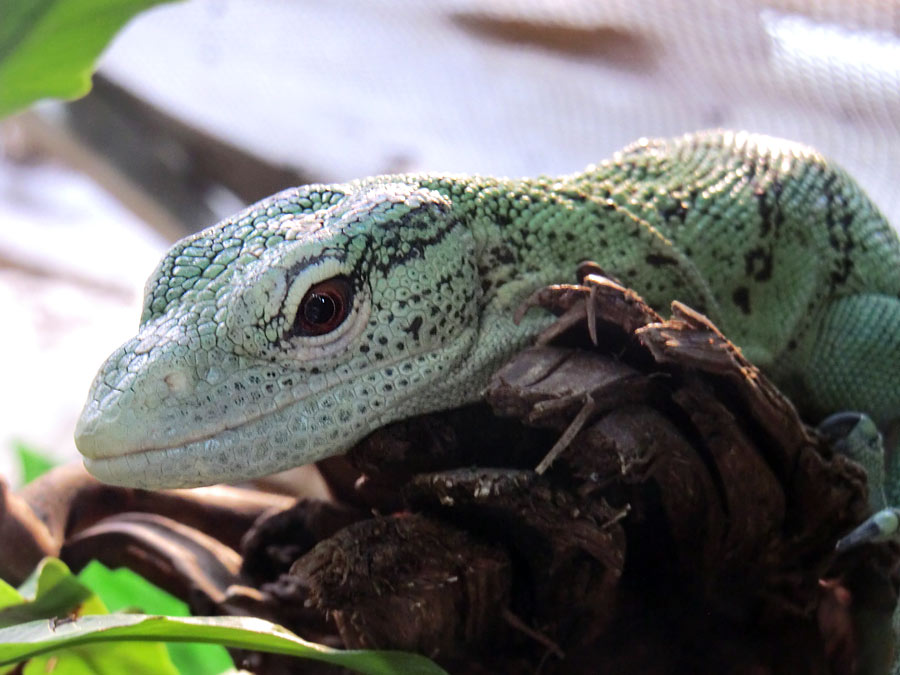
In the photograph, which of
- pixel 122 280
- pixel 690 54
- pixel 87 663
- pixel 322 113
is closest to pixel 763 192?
pixel 690 54

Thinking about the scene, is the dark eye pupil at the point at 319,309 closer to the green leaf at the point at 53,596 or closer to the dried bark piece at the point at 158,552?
the green leaf at the point at 53,596

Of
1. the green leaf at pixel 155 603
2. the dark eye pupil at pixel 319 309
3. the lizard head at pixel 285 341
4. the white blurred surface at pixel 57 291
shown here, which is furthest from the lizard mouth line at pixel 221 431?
the white blurred surface at pixel 57 291

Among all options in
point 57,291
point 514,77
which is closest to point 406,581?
point 514,77

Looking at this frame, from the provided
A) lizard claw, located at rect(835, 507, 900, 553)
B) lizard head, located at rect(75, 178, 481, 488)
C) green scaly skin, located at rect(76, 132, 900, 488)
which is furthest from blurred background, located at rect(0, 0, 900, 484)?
lizard head, located at rect(75, 178, 481, 488)

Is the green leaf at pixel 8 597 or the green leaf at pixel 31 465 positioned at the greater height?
the green leaf at pixel 8 597

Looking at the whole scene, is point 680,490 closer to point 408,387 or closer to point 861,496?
point 861,496

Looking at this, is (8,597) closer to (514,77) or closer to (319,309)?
(319,309)
